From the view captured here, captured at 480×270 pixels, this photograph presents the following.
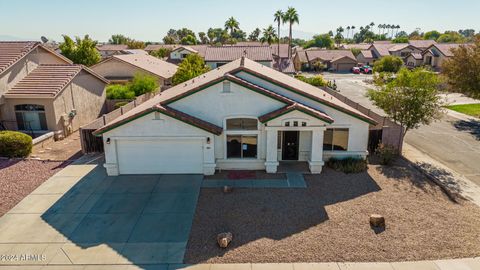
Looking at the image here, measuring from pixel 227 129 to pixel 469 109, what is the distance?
28.4 m

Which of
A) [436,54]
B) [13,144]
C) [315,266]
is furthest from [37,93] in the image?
[436,54]

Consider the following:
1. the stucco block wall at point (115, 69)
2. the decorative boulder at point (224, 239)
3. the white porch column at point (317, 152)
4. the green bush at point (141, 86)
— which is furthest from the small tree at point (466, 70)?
the stucco block wall at point (115, 69)

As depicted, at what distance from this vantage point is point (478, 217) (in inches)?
499

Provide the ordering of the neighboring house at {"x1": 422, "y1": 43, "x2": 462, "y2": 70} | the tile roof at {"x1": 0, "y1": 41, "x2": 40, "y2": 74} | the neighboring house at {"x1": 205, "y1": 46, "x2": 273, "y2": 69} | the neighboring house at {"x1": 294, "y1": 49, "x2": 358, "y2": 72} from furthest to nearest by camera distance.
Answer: the neighboring house at {"x1": 294, "y1": 49, "x2": 358, "y2": 72}, the neighboring house at {"x1": 422, "y1": 43, "x2": 462, "y2": 70}, the neighboring house at {"x1": 205, "y1": 46, "x2": 273, "y2": 69}, the tile roof at {"x1": 0, "y1": 41, "x2": 40, "y2": 74}

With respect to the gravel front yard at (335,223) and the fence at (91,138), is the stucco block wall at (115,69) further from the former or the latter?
the gravel front yard at (335,223)

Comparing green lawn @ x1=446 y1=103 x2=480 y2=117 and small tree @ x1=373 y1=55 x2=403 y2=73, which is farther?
small tree @ x1=373 y1=55 x2=403 y2=73

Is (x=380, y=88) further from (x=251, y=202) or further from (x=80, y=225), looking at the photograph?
(x=80, y=225)

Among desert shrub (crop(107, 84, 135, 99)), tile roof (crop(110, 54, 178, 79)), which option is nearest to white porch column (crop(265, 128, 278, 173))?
desert shrub (crop(107, 84, 135, 99))

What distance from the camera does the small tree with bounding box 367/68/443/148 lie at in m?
18.2

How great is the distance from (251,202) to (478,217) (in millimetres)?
8592

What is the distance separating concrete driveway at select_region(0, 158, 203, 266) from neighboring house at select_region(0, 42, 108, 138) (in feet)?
26.7

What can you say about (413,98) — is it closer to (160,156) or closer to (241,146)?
(241,146)

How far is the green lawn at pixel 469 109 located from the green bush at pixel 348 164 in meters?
20.7

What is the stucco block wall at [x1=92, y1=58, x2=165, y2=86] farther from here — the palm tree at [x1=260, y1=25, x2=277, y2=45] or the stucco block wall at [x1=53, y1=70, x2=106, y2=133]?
the palm tree at [x1=260, y1=25, x2=277, y2=45]
